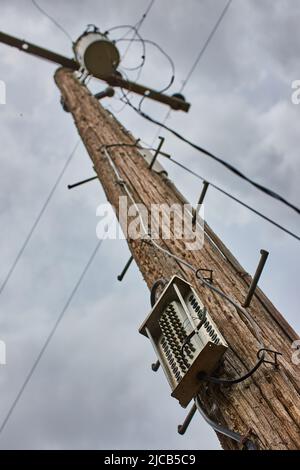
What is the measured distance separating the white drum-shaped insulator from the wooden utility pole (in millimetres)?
1554

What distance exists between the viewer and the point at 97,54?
16.9 ft

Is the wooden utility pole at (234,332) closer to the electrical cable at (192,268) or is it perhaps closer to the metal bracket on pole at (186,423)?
the electrical cable at (192,268)

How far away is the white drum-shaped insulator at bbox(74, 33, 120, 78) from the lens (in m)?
5.08

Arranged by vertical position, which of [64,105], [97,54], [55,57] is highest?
[97,54]

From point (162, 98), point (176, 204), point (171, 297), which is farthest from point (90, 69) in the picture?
point (171, 297)

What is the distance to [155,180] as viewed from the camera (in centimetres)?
378

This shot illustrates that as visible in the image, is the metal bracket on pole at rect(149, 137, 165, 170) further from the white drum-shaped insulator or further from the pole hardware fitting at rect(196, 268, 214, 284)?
the white drum-shaped insulator

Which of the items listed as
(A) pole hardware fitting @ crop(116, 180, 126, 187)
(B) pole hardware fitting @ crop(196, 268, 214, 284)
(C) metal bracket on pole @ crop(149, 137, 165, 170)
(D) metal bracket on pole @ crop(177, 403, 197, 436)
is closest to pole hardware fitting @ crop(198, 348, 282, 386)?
(D) metal bracket on pole @ crop(177, 403, 197, 436)

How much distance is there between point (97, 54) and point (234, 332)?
3.62m

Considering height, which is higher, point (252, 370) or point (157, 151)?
point (157, 151)

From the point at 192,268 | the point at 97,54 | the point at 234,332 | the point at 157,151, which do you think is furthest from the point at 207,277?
the point at 97,54

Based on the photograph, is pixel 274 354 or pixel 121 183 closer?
pixel 274 354

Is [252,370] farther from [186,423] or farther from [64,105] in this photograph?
[64,105]

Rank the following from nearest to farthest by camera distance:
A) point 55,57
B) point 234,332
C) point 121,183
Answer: point 234,332
point 121,183
point 55,57
